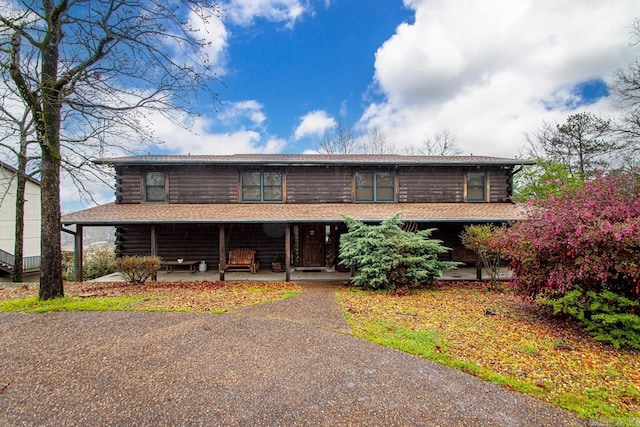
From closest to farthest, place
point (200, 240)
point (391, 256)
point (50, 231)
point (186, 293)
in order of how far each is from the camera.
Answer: point (50, 231), point (186, 293), point (391, 256), point (200, 240)

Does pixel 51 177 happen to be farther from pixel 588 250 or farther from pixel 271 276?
pixel 588 250

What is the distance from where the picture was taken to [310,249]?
12273 mm

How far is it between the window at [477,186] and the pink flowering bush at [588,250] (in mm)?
6501

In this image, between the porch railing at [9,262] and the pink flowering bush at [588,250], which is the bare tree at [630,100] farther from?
the porch railing at [9,262]

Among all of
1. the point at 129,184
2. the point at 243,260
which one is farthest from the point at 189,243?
the point at 129,184

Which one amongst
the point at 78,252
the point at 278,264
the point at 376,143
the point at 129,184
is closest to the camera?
the point at 78,252

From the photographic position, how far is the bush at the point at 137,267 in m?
8.69

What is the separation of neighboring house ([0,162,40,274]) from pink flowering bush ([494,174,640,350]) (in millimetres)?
20852

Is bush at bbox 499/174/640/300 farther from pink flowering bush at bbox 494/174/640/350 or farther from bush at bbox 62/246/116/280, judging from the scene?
bush at bbox 62/246/116/280

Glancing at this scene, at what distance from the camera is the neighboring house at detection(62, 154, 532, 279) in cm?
1134

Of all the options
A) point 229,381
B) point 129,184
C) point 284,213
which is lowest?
point 229,381

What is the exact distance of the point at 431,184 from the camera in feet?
39.9

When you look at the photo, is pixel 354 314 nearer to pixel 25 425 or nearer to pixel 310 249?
pixel 25 425

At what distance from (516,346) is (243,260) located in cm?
940
